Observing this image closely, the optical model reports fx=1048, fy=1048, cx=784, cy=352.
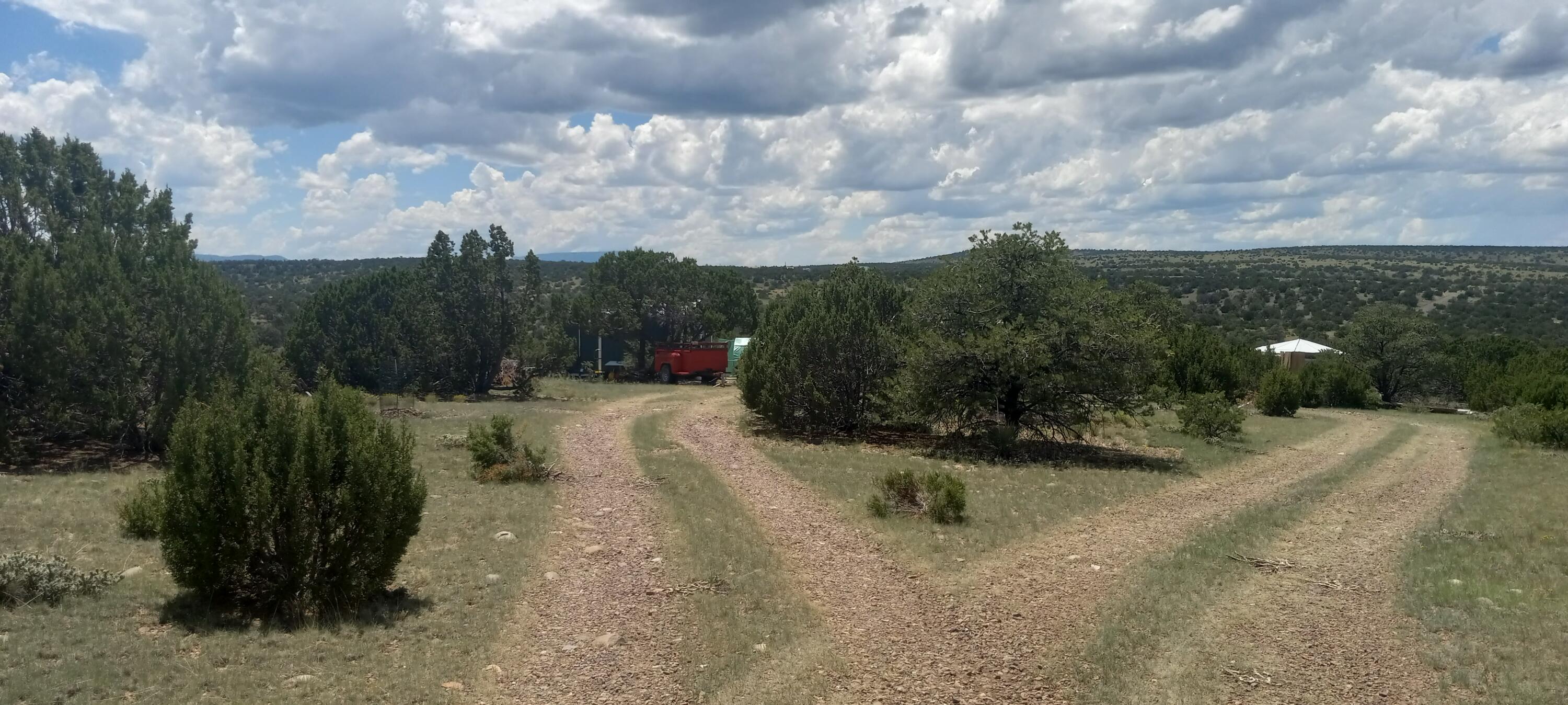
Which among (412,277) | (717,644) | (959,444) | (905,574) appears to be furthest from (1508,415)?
(412,277)

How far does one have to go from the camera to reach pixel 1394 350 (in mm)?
44656

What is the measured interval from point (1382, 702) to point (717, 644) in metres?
4.04

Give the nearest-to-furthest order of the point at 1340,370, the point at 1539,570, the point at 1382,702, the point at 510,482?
the point at 1382,702, the point at 1539,570, the point at 510,482, the point at 1340,370

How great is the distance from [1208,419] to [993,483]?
33.5 feet

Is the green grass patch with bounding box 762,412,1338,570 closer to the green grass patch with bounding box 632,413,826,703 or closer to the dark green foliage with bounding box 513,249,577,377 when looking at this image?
the green grass patch with bounding box 632,413,826,703

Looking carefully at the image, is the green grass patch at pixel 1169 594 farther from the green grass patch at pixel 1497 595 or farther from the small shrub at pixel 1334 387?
the small shrub at pixel 1334 387

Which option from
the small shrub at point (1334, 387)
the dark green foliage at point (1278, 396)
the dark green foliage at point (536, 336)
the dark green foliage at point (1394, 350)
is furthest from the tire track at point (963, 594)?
the dark green foliage at point (1394, 350)

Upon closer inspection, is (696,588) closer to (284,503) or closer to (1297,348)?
(284,503)

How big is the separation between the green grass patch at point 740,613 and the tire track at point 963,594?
0.77 ft

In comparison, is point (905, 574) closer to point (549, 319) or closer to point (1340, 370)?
point (549, 319)

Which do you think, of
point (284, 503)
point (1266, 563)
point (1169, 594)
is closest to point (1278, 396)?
point (1266, 563)

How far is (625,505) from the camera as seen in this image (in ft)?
43.2

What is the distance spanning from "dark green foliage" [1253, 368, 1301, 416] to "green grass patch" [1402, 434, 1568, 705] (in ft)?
60.9

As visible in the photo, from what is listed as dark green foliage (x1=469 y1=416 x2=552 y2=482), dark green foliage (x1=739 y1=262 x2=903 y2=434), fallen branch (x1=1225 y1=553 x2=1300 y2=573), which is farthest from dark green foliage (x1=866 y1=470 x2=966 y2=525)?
dark green foliage (x1=739 y1=262 x2=903 y2=434)
